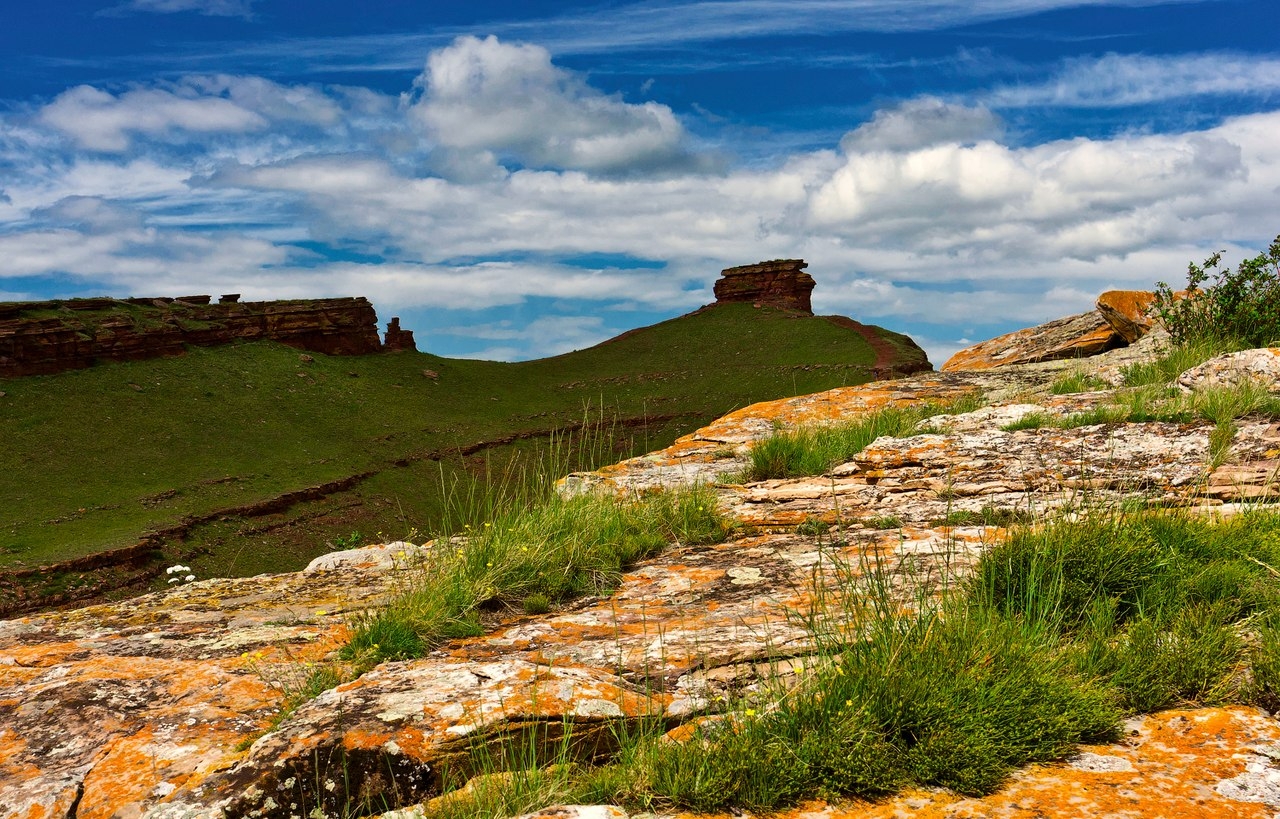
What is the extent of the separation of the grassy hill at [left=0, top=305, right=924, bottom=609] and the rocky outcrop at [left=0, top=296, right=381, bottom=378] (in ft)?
4.34

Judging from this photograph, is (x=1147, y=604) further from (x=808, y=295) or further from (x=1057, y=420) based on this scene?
(x=808, y=295)

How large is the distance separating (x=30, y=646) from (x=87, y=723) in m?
1.54

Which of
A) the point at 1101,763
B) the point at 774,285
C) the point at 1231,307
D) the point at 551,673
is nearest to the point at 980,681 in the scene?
the point at 1101,763

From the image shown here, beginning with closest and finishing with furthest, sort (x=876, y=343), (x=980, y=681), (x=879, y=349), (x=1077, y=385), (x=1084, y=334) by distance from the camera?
(x=980, y=681)
(x=1077, y=385)
(x=1084, y=334)
(x=879, y=349)
(x=876, y=343)

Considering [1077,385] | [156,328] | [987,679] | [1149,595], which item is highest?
[156,328]

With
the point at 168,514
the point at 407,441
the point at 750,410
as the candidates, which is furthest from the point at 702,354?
the point at 750,410

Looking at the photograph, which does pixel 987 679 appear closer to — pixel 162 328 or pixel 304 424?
pixel 304 424

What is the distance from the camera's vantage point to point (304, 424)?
5509cm

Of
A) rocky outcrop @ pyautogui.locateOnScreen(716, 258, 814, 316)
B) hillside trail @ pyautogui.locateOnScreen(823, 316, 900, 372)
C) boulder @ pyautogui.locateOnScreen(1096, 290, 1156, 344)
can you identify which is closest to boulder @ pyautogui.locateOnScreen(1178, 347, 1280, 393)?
boulder @ pyautogui.locateOnScreen(1096, 290, 1156, 344)

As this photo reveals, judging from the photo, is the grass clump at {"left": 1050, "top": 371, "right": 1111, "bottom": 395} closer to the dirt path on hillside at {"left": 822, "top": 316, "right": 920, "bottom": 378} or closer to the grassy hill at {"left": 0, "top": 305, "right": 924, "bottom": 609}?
the grassy hill at {"left": 0, "top": 305, "right": 924, "bottom": 609}

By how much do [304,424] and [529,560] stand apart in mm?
54370

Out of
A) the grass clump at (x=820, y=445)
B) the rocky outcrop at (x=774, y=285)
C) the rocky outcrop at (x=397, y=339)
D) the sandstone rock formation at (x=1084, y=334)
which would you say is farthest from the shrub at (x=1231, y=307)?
the rocky outcrop at (x=774, y=285)

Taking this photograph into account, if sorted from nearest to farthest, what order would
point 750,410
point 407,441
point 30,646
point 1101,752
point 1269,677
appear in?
point 1101,752 < point 1269,677 < point 30,646 < point 750,410 < point 407,441

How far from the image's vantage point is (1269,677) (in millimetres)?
3271
